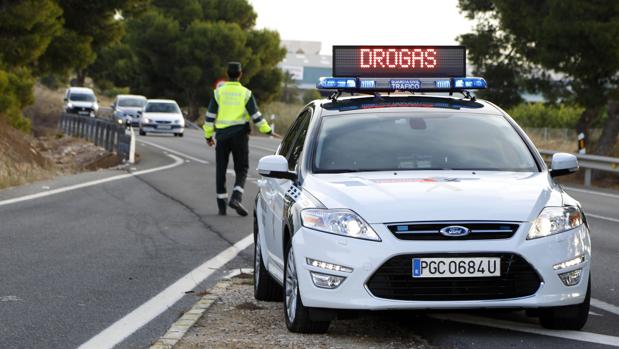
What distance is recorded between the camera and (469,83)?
9594mm

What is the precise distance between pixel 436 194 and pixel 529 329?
1036 mm

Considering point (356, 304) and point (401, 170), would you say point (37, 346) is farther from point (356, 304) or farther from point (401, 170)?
point (401, 170)

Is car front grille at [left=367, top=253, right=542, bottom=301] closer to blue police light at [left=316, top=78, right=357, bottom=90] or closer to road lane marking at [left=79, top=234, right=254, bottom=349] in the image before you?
road lane marking at [left=79, top=234, right=254, bottom=349]

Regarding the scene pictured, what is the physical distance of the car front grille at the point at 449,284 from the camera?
715 centimetres

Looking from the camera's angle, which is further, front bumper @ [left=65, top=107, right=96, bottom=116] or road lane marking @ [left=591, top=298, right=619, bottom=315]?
front bumper @ [left=65, top=107, right=96, bottom=116]

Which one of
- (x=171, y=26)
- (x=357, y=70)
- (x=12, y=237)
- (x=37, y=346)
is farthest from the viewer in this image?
(x=171, y=26)

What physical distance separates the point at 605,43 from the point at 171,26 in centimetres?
5274

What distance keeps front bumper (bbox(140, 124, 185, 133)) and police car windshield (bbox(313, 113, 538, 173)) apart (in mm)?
42901

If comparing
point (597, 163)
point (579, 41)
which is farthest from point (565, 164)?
point (579, 41)

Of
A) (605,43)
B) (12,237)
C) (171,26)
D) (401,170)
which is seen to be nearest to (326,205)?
(401,170)

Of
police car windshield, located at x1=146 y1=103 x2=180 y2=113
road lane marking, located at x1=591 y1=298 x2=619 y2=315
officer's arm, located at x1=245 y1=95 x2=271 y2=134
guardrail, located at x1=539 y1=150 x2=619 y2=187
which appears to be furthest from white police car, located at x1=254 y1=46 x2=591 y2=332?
police car windshield, located at x1=146 y1=103 x2=180 y2=113

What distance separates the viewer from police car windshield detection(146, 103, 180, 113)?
52281mm

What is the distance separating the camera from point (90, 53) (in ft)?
115

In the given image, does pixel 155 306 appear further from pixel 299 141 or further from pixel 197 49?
pixel 197 49
